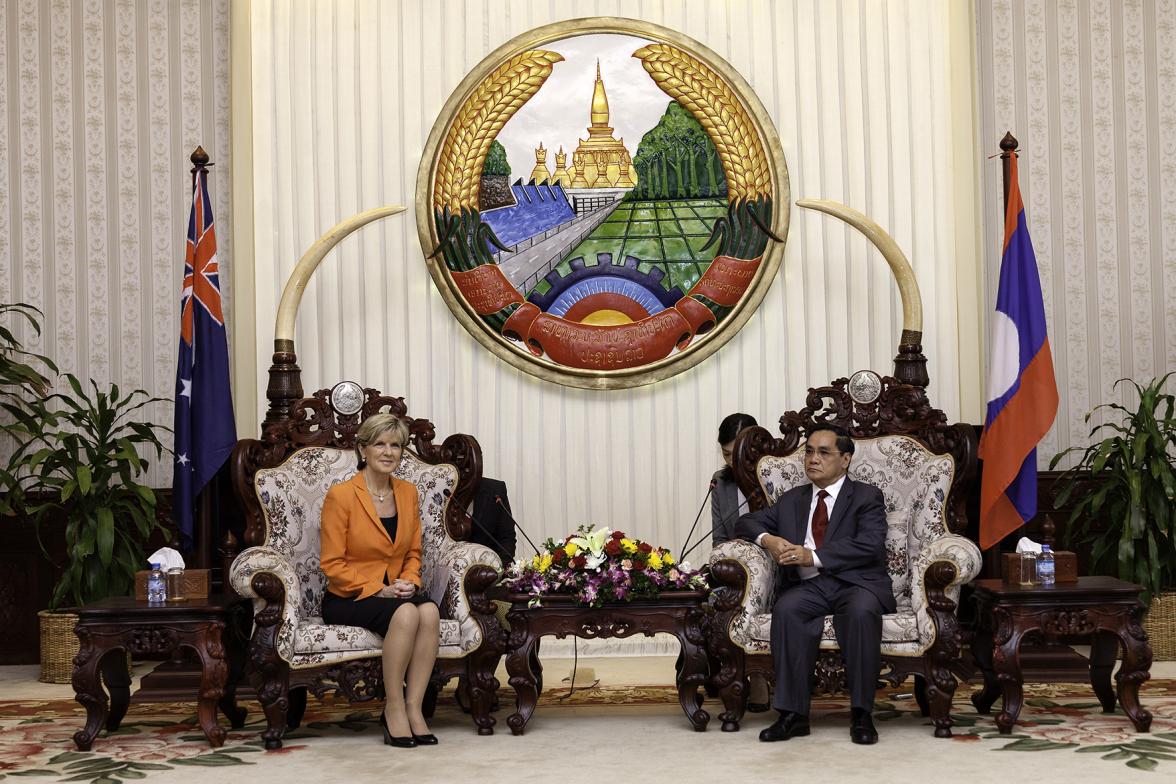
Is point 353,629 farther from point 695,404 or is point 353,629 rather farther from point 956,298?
point 956,298

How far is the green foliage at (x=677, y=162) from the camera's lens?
6.35 metres

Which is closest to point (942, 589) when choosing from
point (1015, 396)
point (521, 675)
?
point (1015, 396)

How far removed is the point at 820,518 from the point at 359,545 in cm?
172

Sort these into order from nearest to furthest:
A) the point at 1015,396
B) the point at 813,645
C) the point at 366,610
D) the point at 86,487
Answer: the point at 813,645
the point at 366,610
the point at 1015,396
the point at 86,487

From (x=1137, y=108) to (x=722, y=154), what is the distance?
2218mm

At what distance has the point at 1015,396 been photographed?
209 inches

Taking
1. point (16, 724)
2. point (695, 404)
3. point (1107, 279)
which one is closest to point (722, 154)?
point (695, 404)

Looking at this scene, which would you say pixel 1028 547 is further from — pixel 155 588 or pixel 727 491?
pixel 155 588

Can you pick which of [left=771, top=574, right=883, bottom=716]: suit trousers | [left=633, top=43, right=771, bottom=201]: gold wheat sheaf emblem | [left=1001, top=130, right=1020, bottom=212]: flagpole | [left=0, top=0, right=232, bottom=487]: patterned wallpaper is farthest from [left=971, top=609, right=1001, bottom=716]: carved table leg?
[left=0, top=0, right=232, bottom=487]: patterned wallpaper

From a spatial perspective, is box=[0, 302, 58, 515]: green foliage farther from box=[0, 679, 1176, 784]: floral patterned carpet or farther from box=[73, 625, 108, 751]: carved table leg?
box=[73, 625, 108, 751]: carved table leg

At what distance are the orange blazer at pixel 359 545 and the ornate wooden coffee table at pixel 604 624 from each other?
0.45 m

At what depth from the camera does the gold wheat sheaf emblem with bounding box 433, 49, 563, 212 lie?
630 centimetres

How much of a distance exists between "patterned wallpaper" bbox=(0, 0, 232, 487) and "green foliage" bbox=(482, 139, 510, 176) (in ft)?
4.63

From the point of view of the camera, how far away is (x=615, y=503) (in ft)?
20.9
